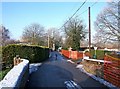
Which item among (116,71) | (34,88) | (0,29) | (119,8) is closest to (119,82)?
(116,71)

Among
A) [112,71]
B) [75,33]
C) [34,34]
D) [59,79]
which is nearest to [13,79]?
[59,79]

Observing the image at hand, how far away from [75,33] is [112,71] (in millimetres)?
47156

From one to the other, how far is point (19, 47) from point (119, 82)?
19629 mm

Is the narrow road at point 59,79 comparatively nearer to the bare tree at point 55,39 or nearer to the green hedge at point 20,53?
the green hedge at point 20,53

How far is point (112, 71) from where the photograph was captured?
43.4ft

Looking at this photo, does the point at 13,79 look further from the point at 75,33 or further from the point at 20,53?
the point at 75,33

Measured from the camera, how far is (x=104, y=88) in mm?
10898

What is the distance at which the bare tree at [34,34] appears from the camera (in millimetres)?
85838

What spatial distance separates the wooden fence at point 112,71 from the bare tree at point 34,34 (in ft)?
231

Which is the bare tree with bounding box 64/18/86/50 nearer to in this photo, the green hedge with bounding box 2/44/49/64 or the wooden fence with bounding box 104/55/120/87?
the green hedge with bounding box 2/44/49/64

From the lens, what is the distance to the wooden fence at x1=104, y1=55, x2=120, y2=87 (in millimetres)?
12205

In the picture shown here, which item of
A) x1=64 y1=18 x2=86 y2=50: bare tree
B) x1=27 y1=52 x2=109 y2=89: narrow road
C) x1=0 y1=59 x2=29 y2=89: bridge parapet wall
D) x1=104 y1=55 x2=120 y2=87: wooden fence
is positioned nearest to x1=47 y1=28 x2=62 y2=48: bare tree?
x1=64 y1=18 x2=86 y2=50: bare tree

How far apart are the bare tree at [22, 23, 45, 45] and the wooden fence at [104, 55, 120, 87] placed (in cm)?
7044

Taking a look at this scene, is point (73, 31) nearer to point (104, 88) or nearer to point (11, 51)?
point (11, 51)
